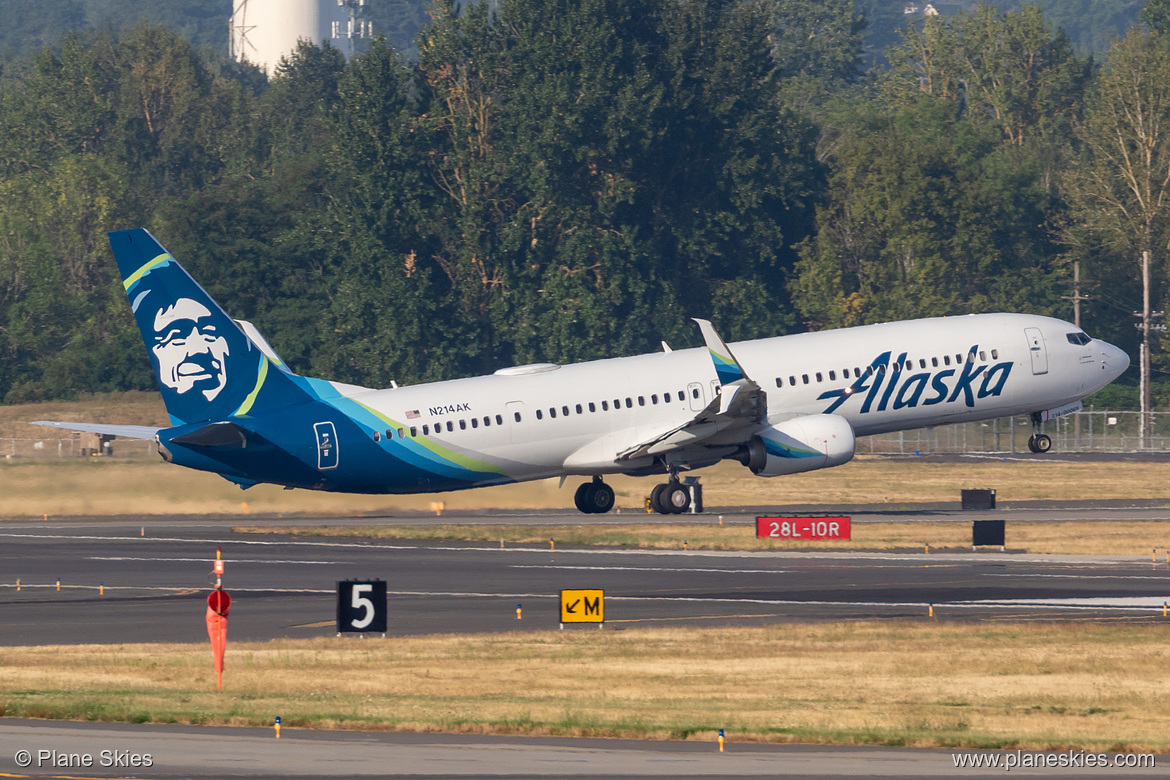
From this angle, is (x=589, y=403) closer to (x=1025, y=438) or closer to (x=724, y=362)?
(x=724, y=362)

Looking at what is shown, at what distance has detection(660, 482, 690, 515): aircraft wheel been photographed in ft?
197

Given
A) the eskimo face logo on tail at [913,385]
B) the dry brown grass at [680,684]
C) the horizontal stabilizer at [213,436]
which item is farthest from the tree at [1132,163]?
the dry brown grass at [680,684]

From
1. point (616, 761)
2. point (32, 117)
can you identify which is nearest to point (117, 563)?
point (616, 761)

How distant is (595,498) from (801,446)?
8.40 meters

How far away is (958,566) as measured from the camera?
5159cm

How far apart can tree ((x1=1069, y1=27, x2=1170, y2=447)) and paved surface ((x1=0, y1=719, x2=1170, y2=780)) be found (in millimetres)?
113423

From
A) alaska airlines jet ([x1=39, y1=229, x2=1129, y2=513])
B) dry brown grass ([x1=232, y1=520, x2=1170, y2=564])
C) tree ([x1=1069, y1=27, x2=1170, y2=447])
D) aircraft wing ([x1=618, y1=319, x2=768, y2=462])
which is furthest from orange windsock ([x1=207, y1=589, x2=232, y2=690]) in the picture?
tree ([x1=1069, y1=27, x2=1170, y2=447])

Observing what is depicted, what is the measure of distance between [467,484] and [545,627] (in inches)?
676

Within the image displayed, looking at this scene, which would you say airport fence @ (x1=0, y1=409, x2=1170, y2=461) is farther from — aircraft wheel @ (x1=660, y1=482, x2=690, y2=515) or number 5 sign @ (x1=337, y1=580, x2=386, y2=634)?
number 5 sign @ (x1=337, y1=580, x2=386, y2=634)

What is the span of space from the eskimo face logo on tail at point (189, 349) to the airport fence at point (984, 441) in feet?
154

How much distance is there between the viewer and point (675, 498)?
2368 inches

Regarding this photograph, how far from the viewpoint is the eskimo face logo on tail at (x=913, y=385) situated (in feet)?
191

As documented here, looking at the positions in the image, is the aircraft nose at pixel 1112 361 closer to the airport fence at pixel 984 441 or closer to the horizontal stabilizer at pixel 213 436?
the horizontal stabilizer at pixel 213 436

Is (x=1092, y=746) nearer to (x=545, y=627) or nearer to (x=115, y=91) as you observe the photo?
(x=545, y=627)
